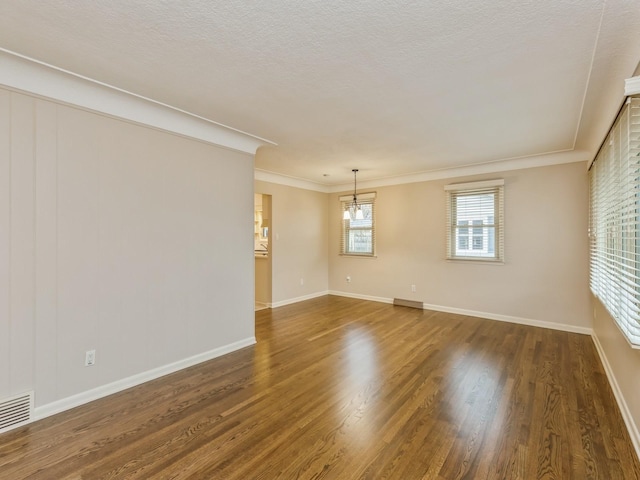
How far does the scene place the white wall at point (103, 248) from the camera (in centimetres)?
222

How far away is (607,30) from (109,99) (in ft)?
11.7

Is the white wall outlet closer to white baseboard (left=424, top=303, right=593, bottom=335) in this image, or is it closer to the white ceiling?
the white ceiling

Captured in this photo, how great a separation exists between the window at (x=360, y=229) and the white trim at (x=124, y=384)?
3.64m

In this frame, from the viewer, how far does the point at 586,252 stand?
13.8ft

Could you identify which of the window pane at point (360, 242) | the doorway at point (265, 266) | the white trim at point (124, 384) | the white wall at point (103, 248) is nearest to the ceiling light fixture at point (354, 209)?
the window pane at point (360, 242)

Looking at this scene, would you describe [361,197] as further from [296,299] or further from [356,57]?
[356,57]

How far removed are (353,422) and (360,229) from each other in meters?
4.77

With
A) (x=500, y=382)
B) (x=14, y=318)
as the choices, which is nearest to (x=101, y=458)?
(x=14, y=318)

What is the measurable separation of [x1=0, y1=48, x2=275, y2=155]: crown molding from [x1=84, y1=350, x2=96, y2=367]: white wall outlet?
2025 mm

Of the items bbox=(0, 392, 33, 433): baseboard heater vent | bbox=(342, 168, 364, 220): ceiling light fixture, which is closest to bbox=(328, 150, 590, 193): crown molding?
bbox=(342, 168, 364, 220): ceiling light fixture

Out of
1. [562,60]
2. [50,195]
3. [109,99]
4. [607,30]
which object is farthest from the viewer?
[109,99]

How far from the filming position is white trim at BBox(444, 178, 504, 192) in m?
4.83

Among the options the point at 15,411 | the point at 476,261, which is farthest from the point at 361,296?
the point at 15,411

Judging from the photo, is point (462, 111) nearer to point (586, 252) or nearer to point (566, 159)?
point (566, 159)
